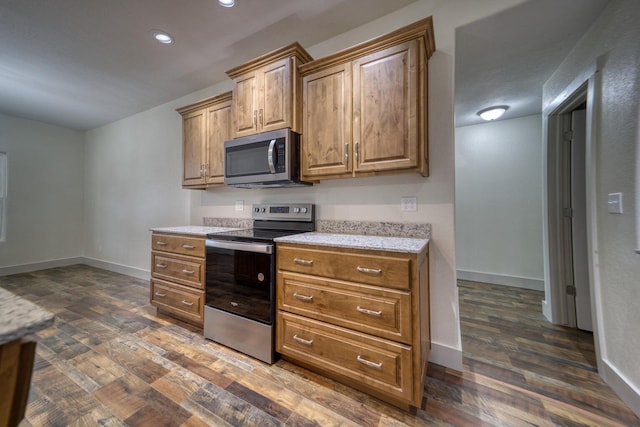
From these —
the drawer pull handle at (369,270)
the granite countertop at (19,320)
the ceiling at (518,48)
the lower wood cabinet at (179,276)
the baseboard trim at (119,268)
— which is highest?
the ceiling at (518,48)

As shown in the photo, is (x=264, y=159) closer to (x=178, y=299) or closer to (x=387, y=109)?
(x=387, y=109)

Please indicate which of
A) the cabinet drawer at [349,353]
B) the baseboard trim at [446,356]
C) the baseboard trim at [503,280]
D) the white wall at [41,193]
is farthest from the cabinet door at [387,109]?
the white wall at [41,193]

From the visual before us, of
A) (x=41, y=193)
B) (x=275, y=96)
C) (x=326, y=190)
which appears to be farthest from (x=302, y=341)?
(x=41, y=193)

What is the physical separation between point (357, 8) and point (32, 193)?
20.1 feet

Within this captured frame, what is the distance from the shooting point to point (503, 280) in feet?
11.9

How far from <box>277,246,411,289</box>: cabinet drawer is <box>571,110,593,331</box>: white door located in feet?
7.28

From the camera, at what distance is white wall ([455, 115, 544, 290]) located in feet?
11.4

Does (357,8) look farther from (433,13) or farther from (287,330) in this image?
(287,330)

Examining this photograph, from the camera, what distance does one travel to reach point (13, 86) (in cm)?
320

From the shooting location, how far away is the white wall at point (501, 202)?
3473 mm

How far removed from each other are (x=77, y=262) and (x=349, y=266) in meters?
6.13

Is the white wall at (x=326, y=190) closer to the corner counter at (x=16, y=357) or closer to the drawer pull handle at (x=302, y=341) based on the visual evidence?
the drawer pull handle at (x=302, y=341)

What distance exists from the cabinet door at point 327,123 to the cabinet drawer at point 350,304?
875mm

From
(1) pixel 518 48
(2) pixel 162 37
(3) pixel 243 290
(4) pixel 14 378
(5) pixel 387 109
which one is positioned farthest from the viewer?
(2) pixel 162 37
